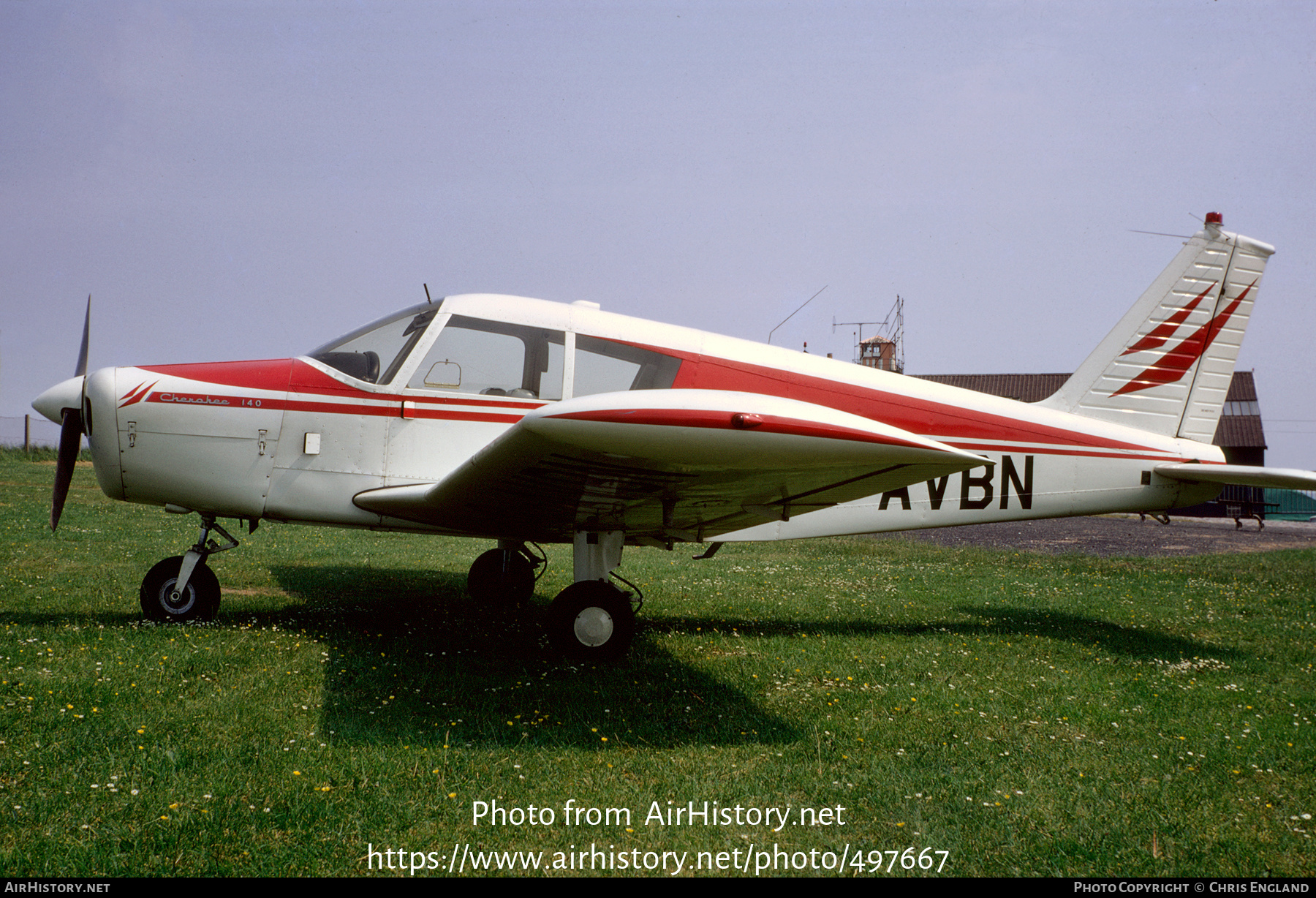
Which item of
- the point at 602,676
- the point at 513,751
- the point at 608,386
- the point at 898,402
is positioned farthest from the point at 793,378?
the point at 513,751

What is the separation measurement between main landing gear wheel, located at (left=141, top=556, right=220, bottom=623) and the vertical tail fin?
7.33 meters

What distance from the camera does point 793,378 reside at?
6.12m

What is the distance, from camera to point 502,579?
7570 mm

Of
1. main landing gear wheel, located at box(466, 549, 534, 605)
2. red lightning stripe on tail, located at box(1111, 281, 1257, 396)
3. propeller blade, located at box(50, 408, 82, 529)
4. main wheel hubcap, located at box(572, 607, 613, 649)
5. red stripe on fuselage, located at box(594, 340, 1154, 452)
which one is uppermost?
red lightning stripe on tail, located at box(1111, 281, 1257, 396)

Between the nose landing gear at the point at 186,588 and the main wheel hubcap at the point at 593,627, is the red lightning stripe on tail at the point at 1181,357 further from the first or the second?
the nose landing gear at the point at 186,588

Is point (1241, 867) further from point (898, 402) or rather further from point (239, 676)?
point (239, 676)

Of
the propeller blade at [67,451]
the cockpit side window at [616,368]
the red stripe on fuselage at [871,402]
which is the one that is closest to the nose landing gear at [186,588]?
the propeller blade at [67,451]

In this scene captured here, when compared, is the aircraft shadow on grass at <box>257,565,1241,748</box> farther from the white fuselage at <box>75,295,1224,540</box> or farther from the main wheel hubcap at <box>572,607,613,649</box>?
the white fuselage at <box>75,295,1224,540</box>

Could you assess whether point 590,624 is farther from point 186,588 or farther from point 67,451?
point 67,451

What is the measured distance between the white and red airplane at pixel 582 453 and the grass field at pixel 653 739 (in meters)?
0.88

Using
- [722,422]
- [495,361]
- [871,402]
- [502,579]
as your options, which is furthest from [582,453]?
[502,579]

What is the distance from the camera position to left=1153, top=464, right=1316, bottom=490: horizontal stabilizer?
5789 millimetres

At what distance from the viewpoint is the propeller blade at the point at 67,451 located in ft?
18.4

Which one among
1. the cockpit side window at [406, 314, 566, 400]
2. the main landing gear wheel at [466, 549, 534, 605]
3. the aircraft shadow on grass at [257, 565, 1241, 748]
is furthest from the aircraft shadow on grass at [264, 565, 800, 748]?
the cockpit side window at [406, 314, 566, 400]
